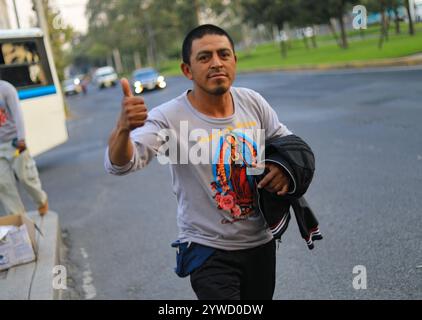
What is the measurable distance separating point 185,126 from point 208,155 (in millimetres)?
162

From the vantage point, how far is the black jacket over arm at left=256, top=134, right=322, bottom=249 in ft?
8.04

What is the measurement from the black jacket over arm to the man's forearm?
0.61 meters

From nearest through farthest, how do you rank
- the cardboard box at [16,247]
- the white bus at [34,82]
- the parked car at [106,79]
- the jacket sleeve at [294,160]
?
the jacket sleeve at [294,160] → the cardboard box at [16,247] → the white bus at [34,82] → the parked car at [106,79]

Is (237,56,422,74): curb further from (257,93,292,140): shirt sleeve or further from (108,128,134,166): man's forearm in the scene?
(108,128,134,166): man's forearm

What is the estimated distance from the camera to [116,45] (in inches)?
3061

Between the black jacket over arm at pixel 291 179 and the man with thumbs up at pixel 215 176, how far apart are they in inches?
1.6

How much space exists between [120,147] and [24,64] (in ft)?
29.5

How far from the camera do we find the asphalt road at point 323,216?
4285 millimetres

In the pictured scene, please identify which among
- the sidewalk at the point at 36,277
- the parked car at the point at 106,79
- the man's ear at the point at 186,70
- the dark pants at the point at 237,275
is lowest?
the parked car at the point at 106,79

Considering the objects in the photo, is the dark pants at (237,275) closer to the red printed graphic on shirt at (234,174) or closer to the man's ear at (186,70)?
the red printed graphic on shirt at (234,174)

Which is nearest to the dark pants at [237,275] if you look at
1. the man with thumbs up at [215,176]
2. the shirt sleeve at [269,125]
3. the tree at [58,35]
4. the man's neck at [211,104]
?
the man with thumbs up at [215,176]

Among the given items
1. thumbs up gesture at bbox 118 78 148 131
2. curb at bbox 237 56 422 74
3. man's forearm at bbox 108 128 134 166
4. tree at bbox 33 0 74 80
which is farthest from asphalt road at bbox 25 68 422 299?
tree at bbox 33 0 74 80

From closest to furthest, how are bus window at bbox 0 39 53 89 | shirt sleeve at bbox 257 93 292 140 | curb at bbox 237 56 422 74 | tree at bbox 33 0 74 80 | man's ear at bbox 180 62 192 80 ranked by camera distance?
man's ear at bbox 180 62 192 80 < shirt sleeve at bbox 257 93 292 140 < bus window at bbox 0 39 53 89 < curb at bbox 237 56 422 74 < tree at bbox 33 0 74 80
